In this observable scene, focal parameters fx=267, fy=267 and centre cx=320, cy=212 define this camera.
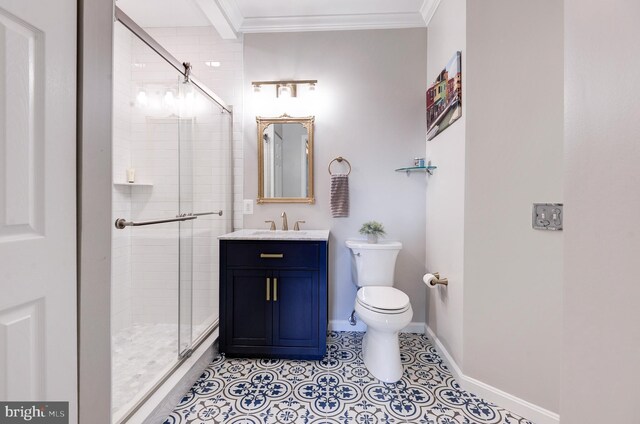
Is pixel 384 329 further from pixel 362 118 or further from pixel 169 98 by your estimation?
pixel 169 98

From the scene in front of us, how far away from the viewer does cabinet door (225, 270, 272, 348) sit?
184 centimetres

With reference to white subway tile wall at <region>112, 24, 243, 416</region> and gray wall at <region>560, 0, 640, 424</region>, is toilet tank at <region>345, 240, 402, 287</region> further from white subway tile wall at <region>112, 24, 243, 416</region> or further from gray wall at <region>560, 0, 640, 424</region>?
gray wall at <region>560, 0, 640, 424</region>

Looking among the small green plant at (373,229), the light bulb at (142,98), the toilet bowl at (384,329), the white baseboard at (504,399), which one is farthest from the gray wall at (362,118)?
the light bulb at (142,98)

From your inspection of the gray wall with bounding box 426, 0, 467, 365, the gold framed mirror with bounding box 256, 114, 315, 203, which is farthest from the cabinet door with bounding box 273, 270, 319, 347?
the gray wall with bounding box 426, 0, 467, 365

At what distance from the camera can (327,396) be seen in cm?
151

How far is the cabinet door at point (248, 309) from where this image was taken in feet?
6.05

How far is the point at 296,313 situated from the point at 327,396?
0.52 meters

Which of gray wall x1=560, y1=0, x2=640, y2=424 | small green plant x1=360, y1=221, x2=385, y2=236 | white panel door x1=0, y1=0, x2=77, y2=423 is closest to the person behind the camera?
gray wall x1=560, y1=0, x2=640, y2=424

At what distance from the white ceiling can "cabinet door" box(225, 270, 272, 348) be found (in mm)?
2019

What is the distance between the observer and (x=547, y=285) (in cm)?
134

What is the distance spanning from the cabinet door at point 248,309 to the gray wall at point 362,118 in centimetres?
70

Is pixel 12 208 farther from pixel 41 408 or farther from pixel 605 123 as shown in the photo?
pixel 605 123

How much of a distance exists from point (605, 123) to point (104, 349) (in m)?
1.61

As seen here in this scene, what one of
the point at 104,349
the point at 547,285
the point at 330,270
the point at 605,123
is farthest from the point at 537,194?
the point at 104,349
